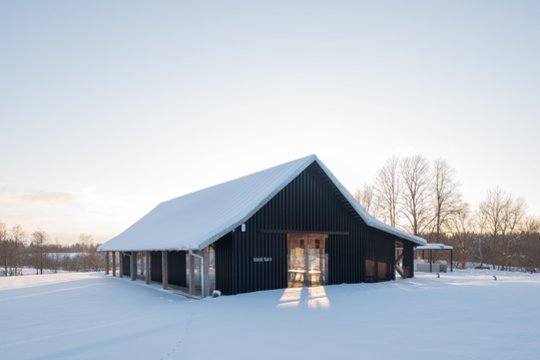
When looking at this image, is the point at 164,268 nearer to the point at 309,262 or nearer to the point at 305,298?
the point at 309,262

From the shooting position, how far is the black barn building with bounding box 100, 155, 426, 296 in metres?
15.4

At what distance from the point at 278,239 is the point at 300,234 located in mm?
1536

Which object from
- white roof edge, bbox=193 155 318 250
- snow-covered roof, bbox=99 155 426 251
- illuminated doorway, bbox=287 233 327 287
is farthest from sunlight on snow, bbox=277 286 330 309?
snow-covered roof, bbox=99 155 426 251

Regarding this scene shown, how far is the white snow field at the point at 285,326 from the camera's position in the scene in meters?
7.72

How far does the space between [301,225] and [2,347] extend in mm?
11348

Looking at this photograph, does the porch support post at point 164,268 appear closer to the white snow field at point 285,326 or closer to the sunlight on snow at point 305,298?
the white snow field at point 285,326

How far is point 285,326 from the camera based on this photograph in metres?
9.79

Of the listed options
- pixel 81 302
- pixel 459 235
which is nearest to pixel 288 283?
pixel 81 302

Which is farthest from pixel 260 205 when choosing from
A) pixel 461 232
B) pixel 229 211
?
pixel 461 232

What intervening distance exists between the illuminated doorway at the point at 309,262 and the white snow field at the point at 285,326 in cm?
226

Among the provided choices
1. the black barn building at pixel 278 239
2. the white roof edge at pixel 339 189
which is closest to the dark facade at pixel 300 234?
the black barn building at pixel 278 239

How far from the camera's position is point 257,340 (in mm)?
8508

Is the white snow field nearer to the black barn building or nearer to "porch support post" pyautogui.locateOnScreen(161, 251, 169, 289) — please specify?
the black barn building

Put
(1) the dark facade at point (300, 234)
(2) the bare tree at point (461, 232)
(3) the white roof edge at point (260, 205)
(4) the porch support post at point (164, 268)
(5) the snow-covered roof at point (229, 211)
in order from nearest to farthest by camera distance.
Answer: (3) the white roof edge at point (260, 205)
(5) the snow-covered roof at point (229, 211)
(1) the dark facade at point (300, 234)
(4) the porch support post at point (164, 268)
(2) the bare tree at point (461, 232)
